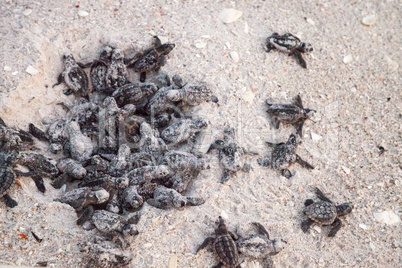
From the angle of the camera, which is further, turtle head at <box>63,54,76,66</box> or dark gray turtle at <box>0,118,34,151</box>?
turtle head at <box>63,54,76,66</box>

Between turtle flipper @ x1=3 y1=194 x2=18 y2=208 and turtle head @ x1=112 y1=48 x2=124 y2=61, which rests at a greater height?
turtle head @ x1=112 y1=48 x2=124 y2=61

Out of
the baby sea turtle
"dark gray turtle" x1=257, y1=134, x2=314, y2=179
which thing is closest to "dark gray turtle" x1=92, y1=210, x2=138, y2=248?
"dark gray turtle" x1=257, y1=134, x2=314, y2=179

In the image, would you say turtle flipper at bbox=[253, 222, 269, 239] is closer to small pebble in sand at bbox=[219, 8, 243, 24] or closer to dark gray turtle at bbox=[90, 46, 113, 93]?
dark gray turtle at bbox=[90, 46, 113, 93]

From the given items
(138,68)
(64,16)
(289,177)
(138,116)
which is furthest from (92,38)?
(289,177)

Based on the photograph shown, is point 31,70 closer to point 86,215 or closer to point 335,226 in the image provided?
point 86,215

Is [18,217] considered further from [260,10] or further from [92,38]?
[260,10]
